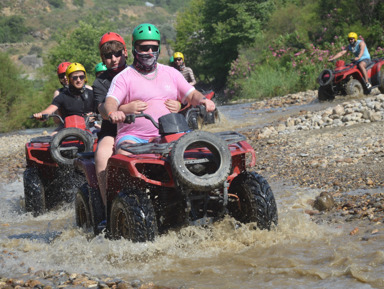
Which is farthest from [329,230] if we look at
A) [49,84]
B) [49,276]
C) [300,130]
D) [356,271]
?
[49,84]

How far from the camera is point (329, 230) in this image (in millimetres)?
5176

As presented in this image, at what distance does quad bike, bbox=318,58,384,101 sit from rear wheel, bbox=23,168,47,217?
38.3 feet

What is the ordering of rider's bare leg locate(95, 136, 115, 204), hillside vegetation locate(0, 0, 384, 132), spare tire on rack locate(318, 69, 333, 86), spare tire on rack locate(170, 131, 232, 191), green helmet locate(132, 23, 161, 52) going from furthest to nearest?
hillside vegetation locate(0, 0, 384, 132), spare tire on rack locate(318, 69, 333, 86), rider's bare leg locate(95, 136, 115, 204), green helmet locate(132, 23, 161, 52), spare tire on rack locate(170, 131, 232, 191)

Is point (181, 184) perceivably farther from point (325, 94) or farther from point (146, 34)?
point (325, 94)

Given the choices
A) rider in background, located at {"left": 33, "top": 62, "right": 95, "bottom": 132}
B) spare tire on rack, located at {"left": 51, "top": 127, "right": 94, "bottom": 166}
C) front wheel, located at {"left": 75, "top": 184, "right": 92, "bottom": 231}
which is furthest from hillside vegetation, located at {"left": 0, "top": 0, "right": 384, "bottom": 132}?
front wheel, located at {"left": 75, "top": 184, "right": 92, "bottom": 231}

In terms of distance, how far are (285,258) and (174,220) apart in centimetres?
94

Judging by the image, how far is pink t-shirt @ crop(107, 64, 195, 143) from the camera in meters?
5.03

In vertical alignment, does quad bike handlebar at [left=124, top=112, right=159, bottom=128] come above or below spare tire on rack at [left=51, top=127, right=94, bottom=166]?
above

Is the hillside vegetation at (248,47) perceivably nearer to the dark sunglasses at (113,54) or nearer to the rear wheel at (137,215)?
the dark sunglasses at (113,54)

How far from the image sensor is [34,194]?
25.5 ft

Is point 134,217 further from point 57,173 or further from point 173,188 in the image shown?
point 57,173

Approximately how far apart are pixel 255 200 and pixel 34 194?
403cm

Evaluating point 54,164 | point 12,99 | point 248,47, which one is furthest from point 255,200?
point 248,47

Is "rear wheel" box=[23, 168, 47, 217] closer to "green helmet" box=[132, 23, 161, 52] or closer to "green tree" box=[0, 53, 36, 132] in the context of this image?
"green helmet" box=[132, 23, 161, 52]
